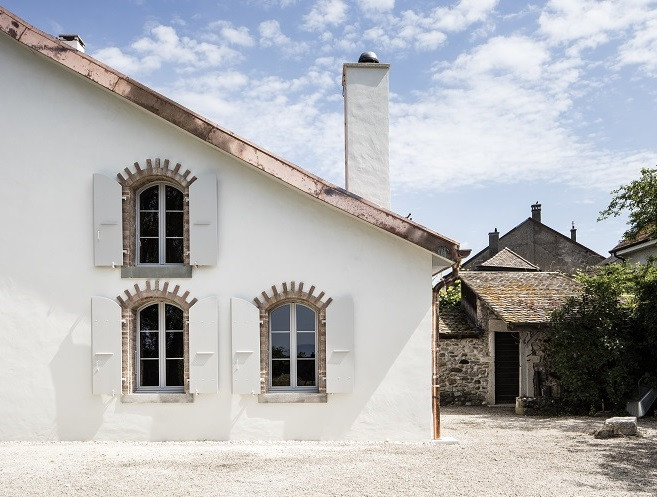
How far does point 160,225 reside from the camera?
8797 mm

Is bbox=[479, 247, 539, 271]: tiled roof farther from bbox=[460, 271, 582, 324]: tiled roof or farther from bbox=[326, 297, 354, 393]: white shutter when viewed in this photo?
bbox=[326, 297, 354, 393]: white shutter

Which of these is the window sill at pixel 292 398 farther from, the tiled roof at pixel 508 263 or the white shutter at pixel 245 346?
the tiled roof at pixel 508 263

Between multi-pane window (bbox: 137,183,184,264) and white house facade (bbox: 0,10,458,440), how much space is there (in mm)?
146

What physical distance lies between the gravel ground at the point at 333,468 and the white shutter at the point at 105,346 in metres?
0.87

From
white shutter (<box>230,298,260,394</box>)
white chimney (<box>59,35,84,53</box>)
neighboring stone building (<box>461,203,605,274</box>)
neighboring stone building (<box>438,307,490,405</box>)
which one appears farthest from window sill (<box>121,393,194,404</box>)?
neighboring stone building (<box>461,203,605,274</box>)

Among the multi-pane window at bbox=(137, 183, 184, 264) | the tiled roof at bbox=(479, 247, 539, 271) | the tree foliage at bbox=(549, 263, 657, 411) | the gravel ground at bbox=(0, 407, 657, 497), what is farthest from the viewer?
the tiled roof at bbox=(479, 247, 539, 271)

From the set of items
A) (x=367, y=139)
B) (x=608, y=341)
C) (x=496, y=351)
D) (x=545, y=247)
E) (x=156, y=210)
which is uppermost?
(x=367, y=139)

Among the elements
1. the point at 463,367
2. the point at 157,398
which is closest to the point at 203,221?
the point at 157,398

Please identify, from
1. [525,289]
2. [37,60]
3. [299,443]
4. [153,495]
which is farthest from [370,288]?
[525,289]

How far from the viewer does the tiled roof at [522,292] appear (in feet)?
44.0

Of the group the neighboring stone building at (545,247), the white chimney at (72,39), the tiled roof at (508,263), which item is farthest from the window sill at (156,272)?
the neighboring stone building at (545,247)

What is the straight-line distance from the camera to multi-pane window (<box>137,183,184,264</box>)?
8.80 meters

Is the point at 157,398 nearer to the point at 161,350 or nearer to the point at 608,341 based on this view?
the point at 161,350

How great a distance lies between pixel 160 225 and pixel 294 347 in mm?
2768
